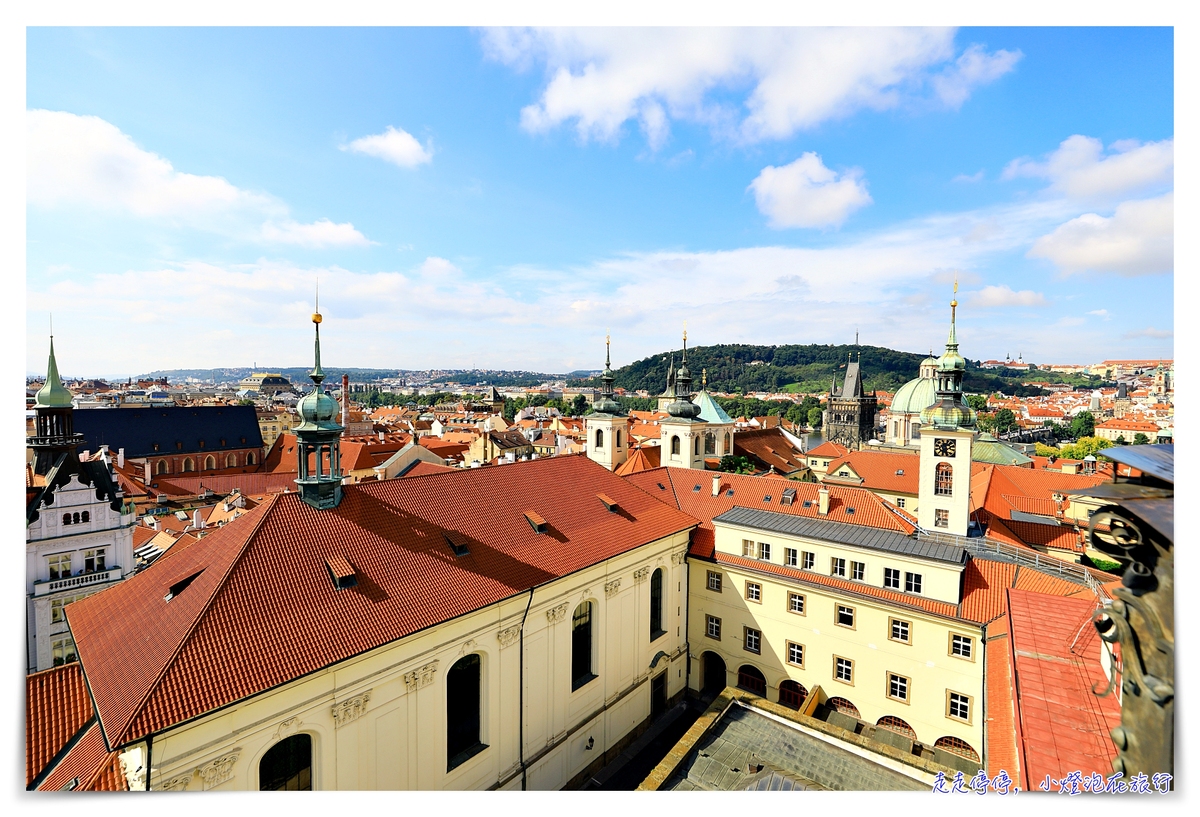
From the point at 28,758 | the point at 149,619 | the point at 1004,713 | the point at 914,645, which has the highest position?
the point at 149,619

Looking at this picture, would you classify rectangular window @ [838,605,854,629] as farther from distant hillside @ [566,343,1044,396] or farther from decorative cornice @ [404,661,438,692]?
distant hillside @ [566,343,1044,396]

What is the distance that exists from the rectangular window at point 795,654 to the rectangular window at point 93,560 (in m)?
18.0

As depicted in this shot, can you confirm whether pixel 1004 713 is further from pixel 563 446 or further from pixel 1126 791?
pixel 563 446

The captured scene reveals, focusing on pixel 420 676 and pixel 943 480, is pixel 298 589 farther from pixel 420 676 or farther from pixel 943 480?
pixel 943 480

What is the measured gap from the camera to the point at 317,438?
9.23 m

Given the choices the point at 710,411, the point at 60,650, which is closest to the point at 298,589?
the point at 60,650

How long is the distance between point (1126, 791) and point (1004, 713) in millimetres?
2529

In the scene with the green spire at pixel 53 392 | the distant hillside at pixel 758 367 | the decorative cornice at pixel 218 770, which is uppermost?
the distant hillside at pixel 758 367

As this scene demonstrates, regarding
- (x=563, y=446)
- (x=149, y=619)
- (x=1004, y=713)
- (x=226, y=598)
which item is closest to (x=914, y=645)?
(x=1004, y=713)

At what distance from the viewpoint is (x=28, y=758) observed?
22.7 ft

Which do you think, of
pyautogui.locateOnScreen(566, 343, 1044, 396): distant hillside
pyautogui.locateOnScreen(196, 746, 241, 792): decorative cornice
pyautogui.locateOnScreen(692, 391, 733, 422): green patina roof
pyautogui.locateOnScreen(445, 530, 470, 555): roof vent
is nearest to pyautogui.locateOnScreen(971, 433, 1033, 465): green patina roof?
pyautogui.locateOnScreen(692, 391, 733, 422): green patina roof

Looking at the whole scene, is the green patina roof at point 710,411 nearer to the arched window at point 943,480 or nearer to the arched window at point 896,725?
the arched window at point 943,480

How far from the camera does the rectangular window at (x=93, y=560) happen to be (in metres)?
12.6

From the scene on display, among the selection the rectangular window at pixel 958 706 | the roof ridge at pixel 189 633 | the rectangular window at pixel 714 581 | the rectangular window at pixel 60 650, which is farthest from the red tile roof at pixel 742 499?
the rectangular window at pixel 60 650
